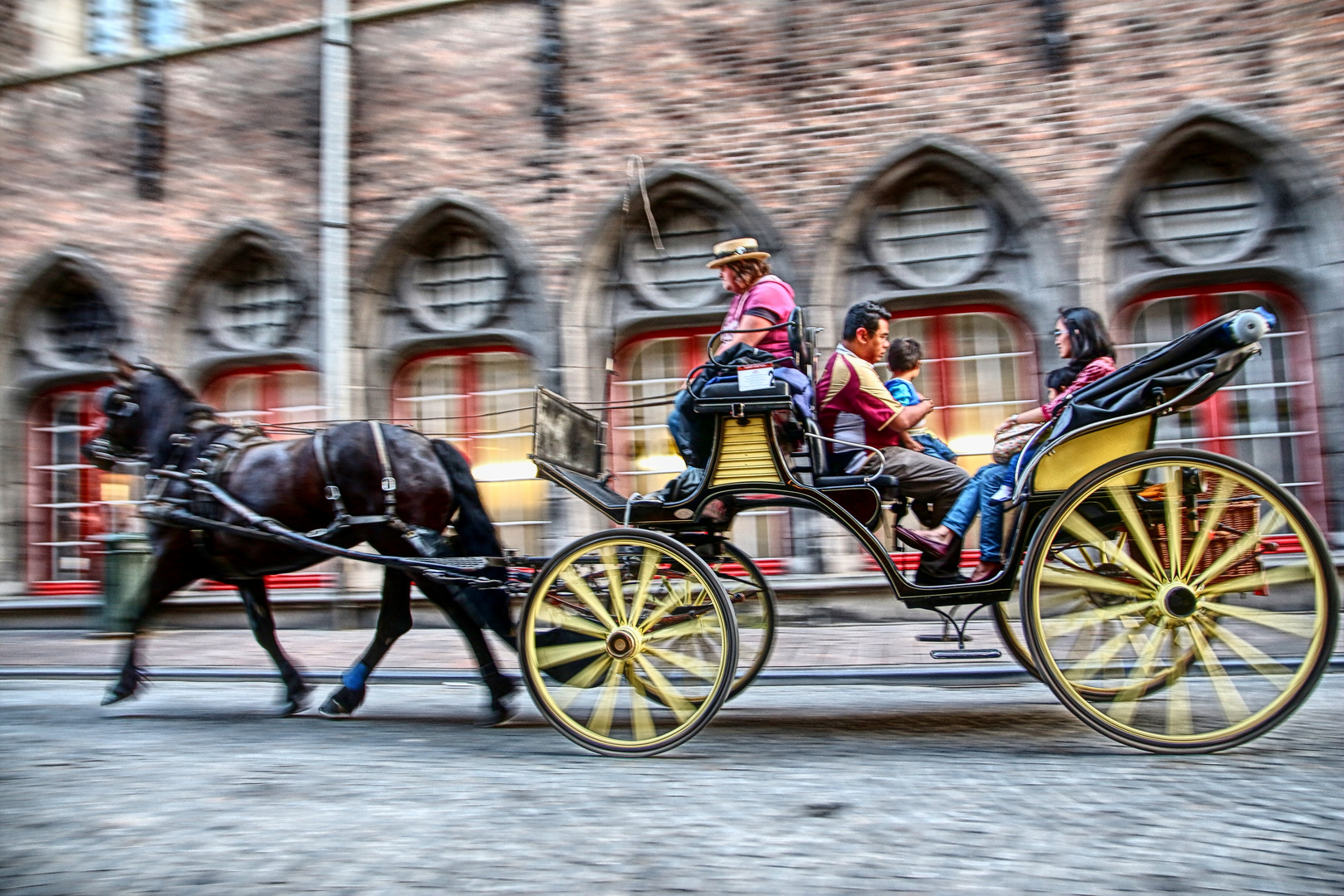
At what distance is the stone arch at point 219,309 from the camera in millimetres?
8766

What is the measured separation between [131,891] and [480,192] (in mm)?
6960

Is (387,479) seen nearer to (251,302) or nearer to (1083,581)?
(1083,581)

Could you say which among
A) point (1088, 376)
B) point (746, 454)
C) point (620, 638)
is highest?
point (1088, 376)

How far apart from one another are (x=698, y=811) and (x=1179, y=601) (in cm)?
160

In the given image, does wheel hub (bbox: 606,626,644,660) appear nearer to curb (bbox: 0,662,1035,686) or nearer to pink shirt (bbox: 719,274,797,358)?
pink shirt (bbox: 719,274,797,358)

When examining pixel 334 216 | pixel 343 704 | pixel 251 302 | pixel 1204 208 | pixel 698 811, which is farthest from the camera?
pixel 251 302

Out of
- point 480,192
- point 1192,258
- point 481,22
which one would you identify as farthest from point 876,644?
point 481,22

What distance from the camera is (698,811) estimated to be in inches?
105

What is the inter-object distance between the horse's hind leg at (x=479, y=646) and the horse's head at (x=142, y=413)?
1.56m

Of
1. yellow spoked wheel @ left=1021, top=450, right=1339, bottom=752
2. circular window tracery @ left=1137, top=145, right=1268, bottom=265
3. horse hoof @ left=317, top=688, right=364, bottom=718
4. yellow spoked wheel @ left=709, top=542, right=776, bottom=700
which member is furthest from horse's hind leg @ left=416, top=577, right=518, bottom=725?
circular window tracery @ left=1137, top=145, right=1268, bottom=265

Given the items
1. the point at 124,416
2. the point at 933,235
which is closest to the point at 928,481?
the point at 124,416

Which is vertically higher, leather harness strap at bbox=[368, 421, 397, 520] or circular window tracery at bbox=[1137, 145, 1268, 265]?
circular window tracery at bbox=[1137, 145, 1268, 265]

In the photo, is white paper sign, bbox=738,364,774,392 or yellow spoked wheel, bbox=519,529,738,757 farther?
white paper sign, bbox=738,364,774,392

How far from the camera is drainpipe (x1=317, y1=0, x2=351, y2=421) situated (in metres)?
8.45
